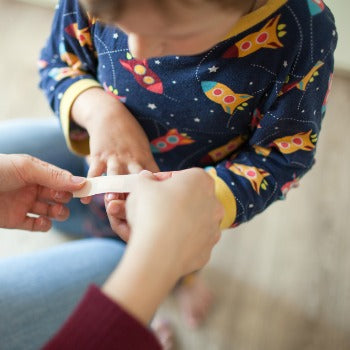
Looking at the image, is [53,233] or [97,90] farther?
[53,233]

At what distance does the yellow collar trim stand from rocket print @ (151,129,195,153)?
0.20 meters

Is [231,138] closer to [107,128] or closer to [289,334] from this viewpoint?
[107,128]

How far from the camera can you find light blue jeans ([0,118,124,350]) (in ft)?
1.73

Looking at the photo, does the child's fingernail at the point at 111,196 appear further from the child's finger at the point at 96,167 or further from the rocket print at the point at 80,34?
the rocket print at the point at 80,34

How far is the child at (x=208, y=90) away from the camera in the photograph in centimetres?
42

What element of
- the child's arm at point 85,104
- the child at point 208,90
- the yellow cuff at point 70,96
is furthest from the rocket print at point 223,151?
the yellow cuff at point 70,96

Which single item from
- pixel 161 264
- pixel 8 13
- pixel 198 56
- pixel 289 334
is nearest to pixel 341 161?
pixel 289 334

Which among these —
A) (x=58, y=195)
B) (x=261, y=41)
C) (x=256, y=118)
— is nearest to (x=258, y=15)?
(x=261, y=41)

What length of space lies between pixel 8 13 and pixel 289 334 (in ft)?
4.22

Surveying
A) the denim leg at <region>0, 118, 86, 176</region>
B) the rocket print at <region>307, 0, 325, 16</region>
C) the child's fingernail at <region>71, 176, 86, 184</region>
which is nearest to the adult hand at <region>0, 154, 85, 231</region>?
the child's fingernail at <region>71, 176, 86, 184</region>

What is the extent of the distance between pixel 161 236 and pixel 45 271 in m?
0.32

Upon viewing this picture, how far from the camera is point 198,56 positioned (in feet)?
1.53

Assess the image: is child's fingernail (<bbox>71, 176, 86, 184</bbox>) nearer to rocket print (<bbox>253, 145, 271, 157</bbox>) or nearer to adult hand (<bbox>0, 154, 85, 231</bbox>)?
adult hand (<bbox>0, 154, 85, 231</bbox>)

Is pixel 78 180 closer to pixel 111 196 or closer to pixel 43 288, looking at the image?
pixel 111 196
